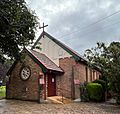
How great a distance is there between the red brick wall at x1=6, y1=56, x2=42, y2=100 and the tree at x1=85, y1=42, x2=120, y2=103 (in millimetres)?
5819

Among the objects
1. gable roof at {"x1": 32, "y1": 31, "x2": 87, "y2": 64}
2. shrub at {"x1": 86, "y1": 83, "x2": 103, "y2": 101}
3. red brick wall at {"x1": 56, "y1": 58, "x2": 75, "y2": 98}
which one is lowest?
shrub at {"x1": 86, "y1": 83, "x2": 103, "y2": 101}

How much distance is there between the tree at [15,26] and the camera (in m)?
10.6

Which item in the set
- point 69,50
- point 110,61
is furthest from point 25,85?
point 110,61

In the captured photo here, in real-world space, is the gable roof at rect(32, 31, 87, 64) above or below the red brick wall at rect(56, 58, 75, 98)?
above

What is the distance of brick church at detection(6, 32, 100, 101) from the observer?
61.6 feet

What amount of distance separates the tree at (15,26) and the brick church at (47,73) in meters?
4.40

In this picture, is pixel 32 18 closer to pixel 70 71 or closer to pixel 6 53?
pixel 6 53

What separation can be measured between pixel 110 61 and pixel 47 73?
6.70 meters

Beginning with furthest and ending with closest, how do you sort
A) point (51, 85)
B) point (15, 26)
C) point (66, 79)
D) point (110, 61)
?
point (66, 79) → point (51, 85) → point (110, 61) → point (15, 26)

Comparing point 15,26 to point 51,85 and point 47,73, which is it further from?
point 51,85

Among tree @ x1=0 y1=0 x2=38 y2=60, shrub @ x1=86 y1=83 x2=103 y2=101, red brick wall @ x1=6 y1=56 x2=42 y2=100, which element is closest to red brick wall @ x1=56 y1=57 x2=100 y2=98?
shrub @ x1=86 y1=83 x2=103 y2=101

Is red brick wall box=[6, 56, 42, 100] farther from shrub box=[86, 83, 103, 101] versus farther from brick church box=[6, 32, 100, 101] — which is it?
shrub box=[86, 83, 103, 101]

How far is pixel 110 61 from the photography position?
50.2 ft

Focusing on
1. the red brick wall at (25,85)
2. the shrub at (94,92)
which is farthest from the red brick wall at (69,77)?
the red brick wall at (25,85)
